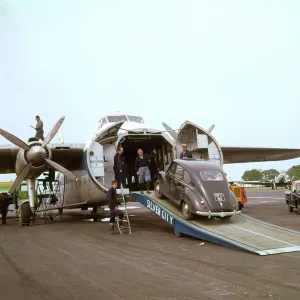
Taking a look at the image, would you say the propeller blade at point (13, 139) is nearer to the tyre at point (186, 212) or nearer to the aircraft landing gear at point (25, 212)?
the aircraft landing gear at point (25, 212)

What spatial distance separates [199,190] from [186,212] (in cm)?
82

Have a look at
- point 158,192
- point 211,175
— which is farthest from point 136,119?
point 211,175

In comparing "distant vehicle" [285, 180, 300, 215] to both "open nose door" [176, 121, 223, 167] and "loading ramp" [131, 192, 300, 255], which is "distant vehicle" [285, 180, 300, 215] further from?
"loading ramp" [131, 192, 300, 255]

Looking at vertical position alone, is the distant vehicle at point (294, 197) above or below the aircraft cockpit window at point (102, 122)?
below

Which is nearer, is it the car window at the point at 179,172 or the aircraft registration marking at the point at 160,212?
the aircraft registration marking at the point at 160,212

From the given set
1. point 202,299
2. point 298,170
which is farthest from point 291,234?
point 298,170

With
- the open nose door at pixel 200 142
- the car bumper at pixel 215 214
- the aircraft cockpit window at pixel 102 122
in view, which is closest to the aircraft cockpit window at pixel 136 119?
the aircraft cockpit window at pixel 102 122

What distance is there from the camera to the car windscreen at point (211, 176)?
37.9 feet

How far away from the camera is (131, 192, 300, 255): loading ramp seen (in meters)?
8.78

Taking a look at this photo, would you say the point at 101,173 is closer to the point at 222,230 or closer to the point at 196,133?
the point at 196,133

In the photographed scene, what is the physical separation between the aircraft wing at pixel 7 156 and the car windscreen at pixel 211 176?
32.7 feet

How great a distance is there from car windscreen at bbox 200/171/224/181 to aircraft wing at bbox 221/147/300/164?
33.3 ft

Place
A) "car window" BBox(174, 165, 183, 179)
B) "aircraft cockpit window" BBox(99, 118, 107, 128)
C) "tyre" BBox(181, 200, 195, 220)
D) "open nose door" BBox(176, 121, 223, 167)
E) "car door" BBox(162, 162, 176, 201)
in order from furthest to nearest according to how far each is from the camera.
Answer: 1. "aircraft cockpit window" BBox(99, 118, 107, 128)
2. "open nose door" BBox(176, 121, 223, 167)
3. "car door" BBox(162, 162, 176, 201)
4. "car window" BBox(174, 165, 183, 179)
5. "tyre" BBox(181, 200, 195, 220)

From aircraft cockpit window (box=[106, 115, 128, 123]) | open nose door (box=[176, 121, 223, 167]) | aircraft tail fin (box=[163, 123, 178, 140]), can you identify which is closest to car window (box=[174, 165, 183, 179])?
open nose door (box=[176, 121, 223, 167])
